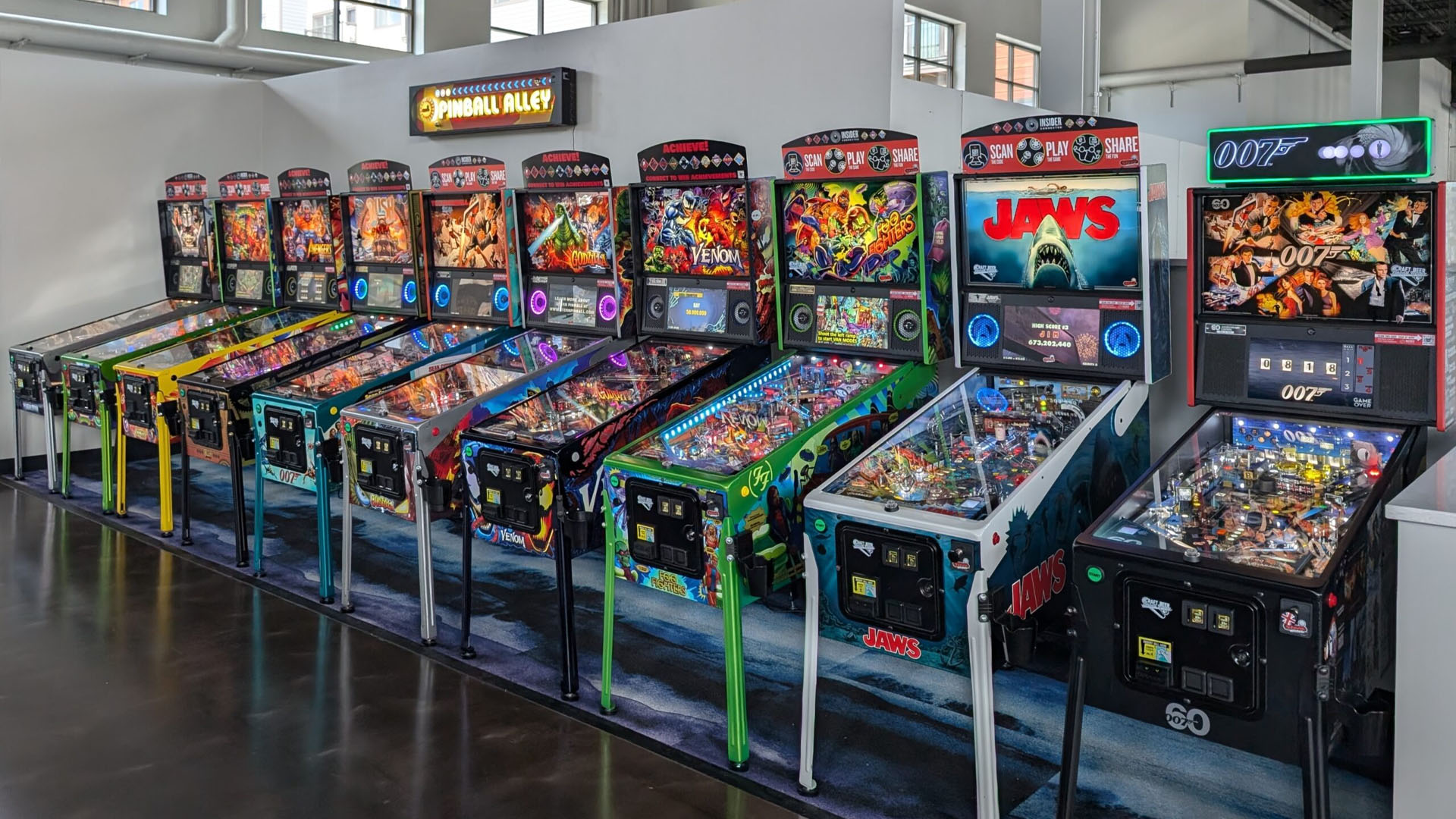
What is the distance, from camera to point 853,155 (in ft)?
11.7

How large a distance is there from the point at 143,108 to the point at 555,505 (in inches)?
200

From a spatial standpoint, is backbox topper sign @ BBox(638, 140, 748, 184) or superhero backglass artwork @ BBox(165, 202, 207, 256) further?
superhero backglass artwork @ BBox(165, 202, 207, 256)

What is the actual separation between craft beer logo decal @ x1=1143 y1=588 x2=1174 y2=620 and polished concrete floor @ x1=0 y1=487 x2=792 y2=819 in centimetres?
109

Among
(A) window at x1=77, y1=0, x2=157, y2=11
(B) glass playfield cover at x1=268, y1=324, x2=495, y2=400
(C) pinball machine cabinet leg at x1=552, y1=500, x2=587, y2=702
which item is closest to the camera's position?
(C) pinball machine cabinet leg at x1=552, y1=500, x2=587, y2=702

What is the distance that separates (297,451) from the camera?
14.6 ft

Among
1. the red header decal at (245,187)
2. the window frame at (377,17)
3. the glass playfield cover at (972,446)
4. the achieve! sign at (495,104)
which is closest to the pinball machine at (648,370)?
the glass playfield cover at (972,446)

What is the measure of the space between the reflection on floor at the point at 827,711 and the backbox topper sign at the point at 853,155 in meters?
1.60

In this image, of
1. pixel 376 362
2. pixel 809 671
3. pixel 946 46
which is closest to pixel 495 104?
pixel 376 362

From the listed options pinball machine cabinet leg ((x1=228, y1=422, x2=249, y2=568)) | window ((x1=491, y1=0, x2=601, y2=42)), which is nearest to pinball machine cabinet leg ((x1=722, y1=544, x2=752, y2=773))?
pinball machine cabinet leg ((x1=228, y1=422, x2=249, y2=568))

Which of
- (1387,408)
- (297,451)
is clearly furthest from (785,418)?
(297,451)

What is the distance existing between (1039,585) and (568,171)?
8.32ft

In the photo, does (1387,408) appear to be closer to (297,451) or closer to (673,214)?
(673,214)

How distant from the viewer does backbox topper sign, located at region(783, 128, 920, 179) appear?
3.47 m

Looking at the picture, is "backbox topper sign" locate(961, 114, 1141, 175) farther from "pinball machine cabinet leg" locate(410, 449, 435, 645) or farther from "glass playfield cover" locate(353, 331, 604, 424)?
"pinball machine cabinet leg" locate(410, 449, 435, 645)
